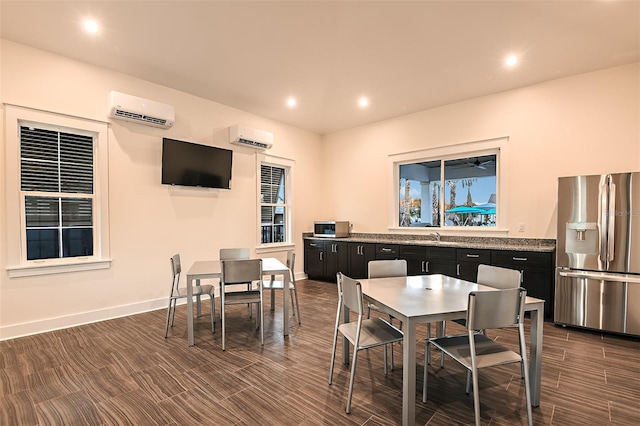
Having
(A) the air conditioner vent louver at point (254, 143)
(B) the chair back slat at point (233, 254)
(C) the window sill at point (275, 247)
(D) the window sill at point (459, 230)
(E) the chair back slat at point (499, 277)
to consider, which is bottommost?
(C) the window sill at point (275, 247)

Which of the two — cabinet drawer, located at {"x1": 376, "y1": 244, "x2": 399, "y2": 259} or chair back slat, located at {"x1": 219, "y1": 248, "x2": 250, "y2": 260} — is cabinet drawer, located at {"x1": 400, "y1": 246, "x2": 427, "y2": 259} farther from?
chair back slat, located at {"x1": 219, "y1": 248, "x2": 250, "y2": 260}

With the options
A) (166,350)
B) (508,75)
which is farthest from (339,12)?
(166,350)

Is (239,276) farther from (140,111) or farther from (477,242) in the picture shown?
(477,242)

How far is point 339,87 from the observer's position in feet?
14.9

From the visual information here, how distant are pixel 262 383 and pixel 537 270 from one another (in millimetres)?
3622

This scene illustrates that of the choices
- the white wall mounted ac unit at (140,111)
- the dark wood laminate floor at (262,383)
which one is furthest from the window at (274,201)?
the dark wood laminate floor at (262,383)

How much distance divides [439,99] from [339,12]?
8.97 feet

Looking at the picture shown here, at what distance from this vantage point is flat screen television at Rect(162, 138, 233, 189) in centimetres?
443

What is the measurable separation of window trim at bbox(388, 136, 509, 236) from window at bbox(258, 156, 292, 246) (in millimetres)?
2112

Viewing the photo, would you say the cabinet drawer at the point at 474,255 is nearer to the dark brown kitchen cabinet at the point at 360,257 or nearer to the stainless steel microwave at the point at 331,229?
the dark brown kitchen cabinet at the point at 360,257

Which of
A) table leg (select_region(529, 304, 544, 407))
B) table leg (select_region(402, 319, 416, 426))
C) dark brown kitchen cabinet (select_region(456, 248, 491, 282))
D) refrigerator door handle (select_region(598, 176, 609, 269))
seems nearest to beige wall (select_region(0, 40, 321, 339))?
dark brown kitchen cabinet (select_region(456, 248, 491, 282))

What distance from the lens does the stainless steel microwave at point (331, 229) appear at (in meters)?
6.14

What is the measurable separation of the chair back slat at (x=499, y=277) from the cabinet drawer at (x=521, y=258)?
1681mm

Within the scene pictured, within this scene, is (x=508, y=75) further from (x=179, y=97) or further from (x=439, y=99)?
(x=179, y=97)
